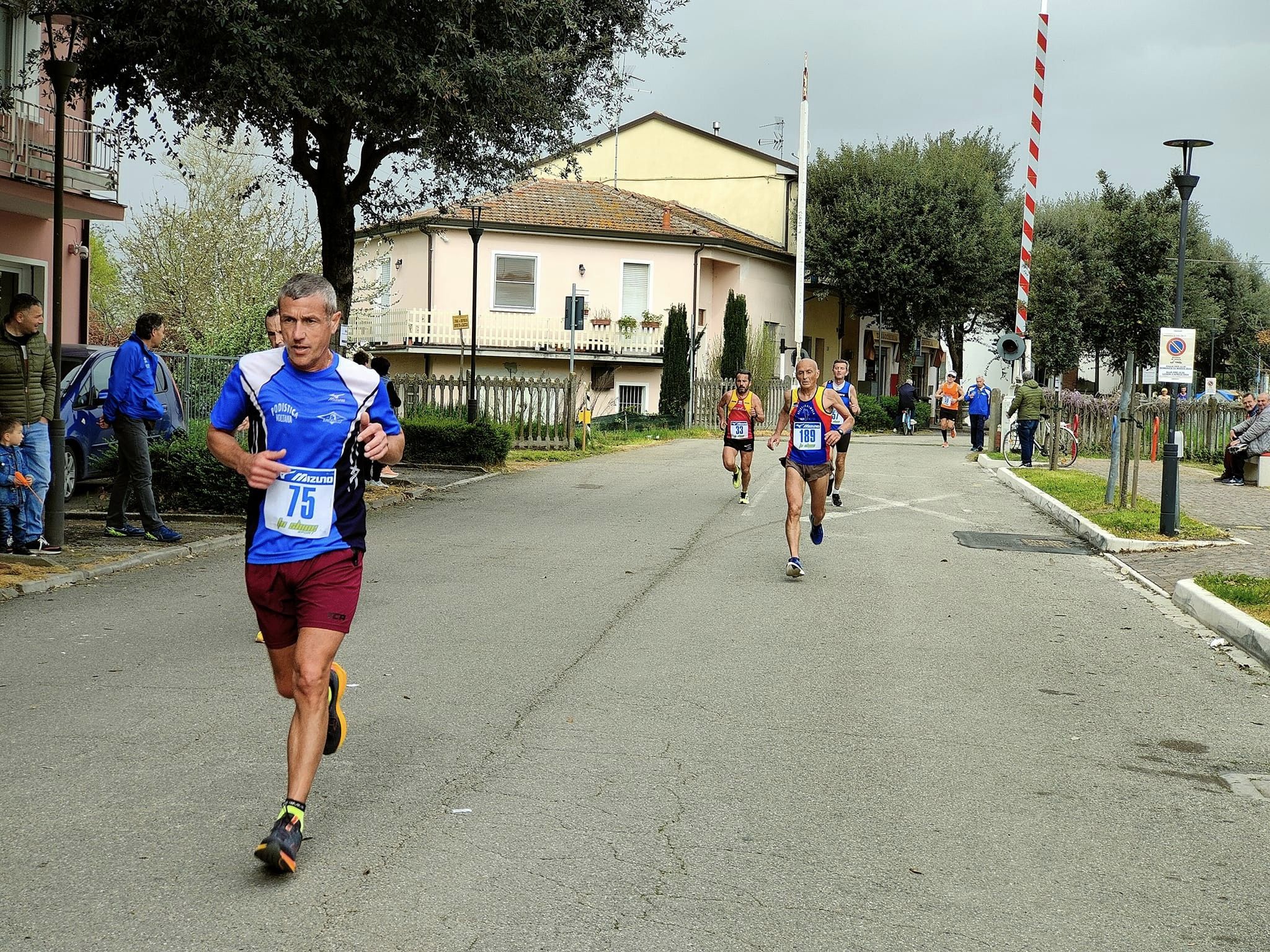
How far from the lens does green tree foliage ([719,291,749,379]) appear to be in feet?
137

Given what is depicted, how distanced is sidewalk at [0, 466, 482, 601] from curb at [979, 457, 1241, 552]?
28.0ft

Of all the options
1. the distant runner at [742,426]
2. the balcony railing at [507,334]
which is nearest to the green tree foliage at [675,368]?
the balcony railing at [507,334]

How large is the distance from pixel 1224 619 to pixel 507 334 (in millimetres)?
30618

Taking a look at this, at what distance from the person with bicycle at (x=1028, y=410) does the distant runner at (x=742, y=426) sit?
29.1 ft

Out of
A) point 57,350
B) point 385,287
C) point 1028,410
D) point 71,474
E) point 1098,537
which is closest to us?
point 57,350

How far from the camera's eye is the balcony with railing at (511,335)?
126ft

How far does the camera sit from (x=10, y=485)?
1099 cm

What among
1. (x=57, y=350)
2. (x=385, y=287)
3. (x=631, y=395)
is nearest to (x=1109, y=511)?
(x=57, y=350)

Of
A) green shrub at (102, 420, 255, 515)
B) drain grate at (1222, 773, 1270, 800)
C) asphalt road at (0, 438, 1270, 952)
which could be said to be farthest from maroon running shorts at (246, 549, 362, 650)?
green shrub at (102, 420, 255, 515)

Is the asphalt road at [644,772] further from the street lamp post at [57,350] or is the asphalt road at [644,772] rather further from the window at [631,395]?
the window at [631,395]

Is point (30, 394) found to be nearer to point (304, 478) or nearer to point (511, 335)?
point (304, 478)

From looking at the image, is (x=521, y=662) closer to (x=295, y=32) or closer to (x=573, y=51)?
(x=295, y=32)

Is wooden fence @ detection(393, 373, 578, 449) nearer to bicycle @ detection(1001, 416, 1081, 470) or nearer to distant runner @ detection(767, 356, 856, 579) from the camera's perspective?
bicycle @ detection(1001, 416, 1081, 470)

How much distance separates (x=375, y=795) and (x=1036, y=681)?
14.1ft
